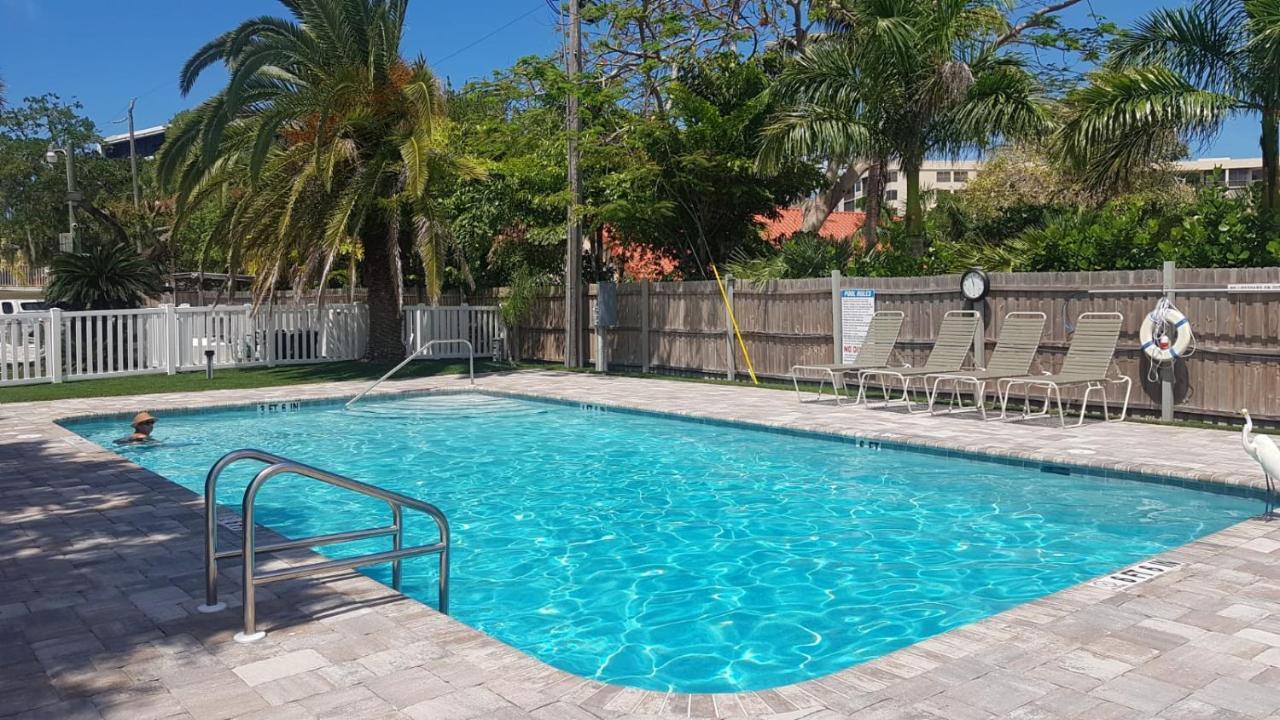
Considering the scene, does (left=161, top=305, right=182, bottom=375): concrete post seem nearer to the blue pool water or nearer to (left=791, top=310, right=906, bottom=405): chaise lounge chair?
the blue pool water

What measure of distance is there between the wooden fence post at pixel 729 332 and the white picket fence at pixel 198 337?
22.5 feet

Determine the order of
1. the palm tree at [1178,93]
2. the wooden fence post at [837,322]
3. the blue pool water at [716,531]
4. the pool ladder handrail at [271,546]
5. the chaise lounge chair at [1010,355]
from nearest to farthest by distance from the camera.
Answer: the pool ladder handrail at [271,546]
the blue pool water at [716,531]
the palm tree at [1178,93]
the chaise lounge chair at [1010,355]
the wooden fence post at [837,322]

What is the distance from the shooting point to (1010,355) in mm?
12797

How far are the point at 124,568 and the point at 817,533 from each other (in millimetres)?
4862

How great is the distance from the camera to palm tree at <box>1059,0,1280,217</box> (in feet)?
40.0

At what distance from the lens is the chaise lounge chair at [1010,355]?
12453mm

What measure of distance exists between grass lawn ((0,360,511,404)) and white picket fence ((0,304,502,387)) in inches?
17.0

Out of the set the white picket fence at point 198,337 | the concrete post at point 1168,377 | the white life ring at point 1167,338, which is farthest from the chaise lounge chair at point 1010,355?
the white picket fence at point 198,337

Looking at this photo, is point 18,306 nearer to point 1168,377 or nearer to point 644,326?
point 644,326

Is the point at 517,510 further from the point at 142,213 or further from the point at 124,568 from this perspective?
the point at 142,213

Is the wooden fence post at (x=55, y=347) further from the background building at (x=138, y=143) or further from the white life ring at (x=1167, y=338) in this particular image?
the background building at (x=138, y=143)

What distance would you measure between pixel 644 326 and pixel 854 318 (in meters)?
5.22

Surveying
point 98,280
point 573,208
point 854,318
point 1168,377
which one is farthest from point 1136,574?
point 98,280

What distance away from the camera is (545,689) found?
395cm
